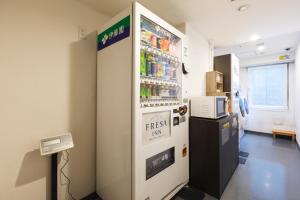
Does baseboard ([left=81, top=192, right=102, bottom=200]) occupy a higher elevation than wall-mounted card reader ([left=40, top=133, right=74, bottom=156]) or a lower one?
lower

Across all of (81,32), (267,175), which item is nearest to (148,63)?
(81,32)

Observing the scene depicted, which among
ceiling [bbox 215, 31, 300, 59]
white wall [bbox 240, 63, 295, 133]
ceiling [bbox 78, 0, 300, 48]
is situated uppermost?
ceiling [bbox 215, 31, 300, 59]

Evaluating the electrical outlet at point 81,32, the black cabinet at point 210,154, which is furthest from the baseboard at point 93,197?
the electrical outlet at point 81,32

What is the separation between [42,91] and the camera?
146cm

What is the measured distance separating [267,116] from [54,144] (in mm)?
5903

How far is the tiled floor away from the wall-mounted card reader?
1823 millimetres

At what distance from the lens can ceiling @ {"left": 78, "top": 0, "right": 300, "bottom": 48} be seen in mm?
1791

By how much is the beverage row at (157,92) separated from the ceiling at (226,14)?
3.48ft

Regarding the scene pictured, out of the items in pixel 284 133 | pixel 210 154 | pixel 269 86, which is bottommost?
pixel 284 133

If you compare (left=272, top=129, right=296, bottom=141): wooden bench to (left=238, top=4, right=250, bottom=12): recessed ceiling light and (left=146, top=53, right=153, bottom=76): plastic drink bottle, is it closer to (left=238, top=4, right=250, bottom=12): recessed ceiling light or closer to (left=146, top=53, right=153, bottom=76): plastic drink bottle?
(left=238, top=4, right=250, bottom=12): recessed ceiling light

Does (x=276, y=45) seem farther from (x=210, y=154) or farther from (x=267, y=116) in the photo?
(x=210, y=154)

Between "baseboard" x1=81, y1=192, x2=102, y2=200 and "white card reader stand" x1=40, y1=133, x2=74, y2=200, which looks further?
"baseboard" x1=81, y1=192, x2=102, y2=200

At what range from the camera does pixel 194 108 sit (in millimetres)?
2180

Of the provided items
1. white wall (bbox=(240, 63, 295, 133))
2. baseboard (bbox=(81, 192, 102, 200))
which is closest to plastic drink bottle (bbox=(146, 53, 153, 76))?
baseboard (bbox=(81, 192, 102, 200))
